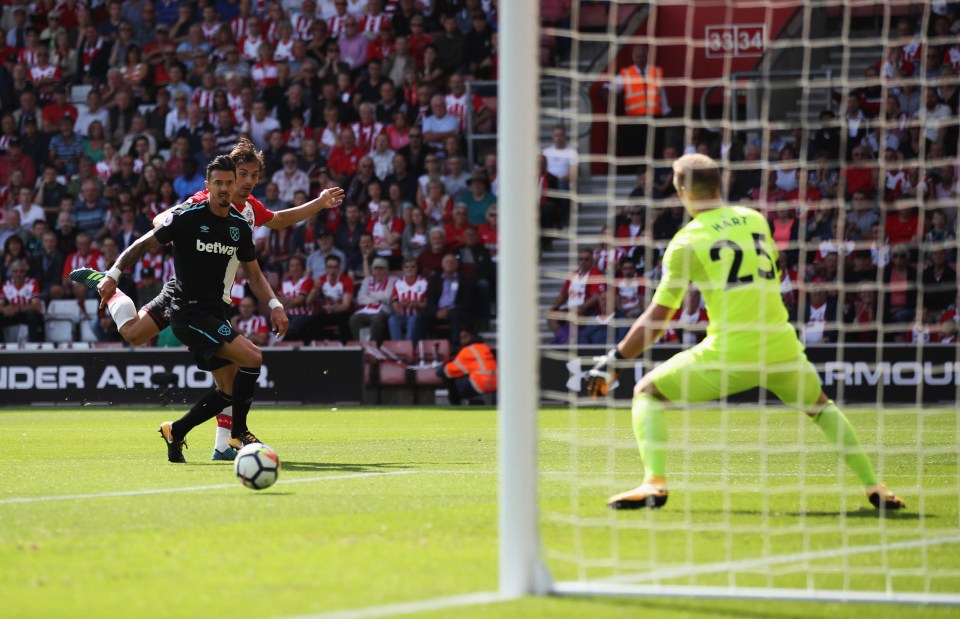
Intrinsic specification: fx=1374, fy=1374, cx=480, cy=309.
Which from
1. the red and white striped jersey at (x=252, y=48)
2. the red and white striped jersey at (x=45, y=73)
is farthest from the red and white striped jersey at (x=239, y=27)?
the red and white striped jersey at (x=45, y=73)

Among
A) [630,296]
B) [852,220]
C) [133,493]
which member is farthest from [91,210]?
[133,493]

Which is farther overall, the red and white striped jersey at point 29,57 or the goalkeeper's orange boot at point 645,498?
the red and white striped jersey at point 29,57

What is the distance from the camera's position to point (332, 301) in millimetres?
20125

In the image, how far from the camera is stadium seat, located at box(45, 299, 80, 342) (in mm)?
20922

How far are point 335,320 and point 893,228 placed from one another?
8.17 m

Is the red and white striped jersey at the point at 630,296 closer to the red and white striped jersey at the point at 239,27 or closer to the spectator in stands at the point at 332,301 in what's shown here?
the spectator in stands at the point at 332,301

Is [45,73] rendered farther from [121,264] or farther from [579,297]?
[121,264]

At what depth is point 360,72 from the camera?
22.9 m

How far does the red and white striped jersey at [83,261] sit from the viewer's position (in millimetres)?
21297

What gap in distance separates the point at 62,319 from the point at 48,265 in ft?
3.88

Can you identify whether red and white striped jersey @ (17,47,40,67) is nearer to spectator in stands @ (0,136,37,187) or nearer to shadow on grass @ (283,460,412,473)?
spectator in stands @ (0,136,37,187)

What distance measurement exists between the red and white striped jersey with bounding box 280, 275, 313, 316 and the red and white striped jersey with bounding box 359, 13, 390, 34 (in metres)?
5.12

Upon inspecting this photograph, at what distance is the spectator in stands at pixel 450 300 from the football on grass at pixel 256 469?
1120 cm

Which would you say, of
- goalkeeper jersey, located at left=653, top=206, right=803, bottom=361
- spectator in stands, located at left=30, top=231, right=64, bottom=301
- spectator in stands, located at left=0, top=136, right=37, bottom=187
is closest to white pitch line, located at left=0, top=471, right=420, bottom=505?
goalkeeper jersey, located at left=653, top=206, right=803, bottom=361
